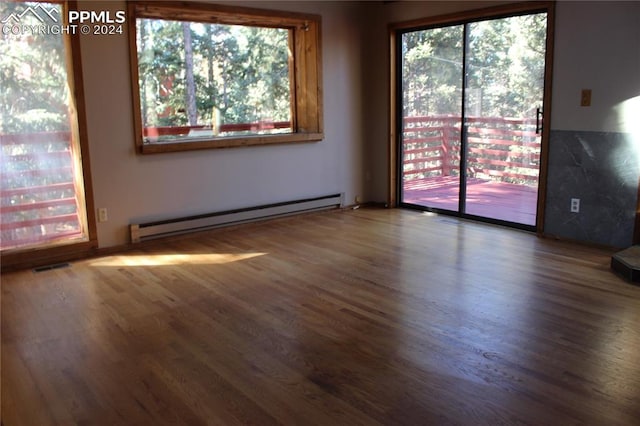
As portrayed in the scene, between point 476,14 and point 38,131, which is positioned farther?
point 476,14

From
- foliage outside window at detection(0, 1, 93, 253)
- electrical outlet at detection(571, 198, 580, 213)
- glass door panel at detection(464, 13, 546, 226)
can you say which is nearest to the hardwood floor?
electrical outlet at detection(571, 198, 580, 213)

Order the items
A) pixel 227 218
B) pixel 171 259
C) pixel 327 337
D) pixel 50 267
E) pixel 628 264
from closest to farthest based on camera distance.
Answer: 1. pixel 327 337
2. pixel 628 264
3. pixel 50 267
4. pixel 171 259
5. pixel 227 218

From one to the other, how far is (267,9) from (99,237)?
2.64m

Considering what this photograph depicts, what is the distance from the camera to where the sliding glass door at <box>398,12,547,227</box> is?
16.6ft

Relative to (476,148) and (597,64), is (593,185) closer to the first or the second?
(597,64)

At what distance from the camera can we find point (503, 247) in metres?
4.68

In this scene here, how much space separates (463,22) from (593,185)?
78.4 inches

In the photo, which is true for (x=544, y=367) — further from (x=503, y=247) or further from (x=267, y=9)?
(x=267, y=9)

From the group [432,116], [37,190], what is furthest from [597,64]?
[37,190]

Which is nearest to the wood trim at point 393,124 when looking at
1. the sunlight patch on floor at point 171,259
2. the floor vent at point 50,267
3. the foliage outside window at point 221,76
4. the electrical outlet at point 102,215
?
the foliage outside window at point 221,76

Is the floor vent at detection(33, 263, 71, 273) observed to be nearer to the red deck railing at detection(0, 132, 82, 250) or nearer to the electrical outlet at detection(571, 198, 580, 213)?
the red deck railing at detection(0, 132, 82, 250)

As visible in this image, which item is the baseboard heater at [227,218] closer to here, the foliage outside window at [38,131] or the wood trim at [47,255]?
the wood trim at [47,255]

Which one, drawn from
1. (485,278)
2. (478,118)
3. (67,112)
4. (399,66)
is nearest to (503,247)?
(485,278)

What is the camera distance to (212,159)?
17.4 ft
